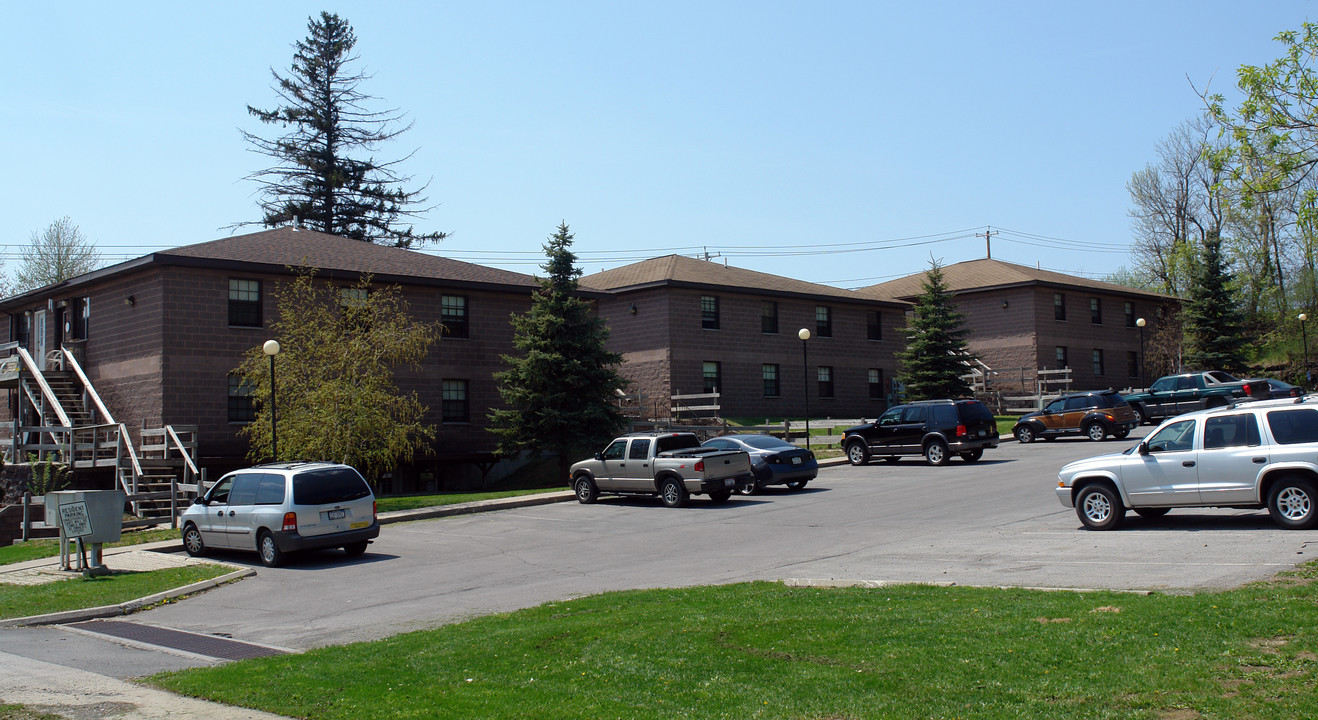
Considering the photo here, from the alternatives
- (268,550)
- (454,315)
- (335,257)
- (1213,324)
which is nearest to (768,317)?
(454,315)

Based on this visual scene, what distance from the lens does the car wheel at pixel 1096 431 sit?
112 feet

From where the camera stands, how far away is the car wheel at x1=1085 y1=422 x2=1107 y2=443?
34250 millimetres

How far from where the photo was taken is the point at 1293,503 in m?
13.9

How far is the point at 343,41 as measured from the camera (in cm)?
6284

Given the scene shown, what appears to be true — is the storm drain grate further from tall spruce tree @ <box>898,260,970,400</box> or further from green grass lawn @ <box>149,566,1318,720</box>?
tall spruce tree @ <box>898,260,970,400</box>

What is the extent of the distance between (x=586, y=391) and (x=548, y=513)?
9099mm

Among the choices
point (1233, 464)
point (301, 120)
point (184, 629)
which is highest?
point (301, 120)

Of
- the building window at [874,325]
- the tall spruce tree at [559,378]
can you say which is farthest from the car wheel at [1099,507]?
the building window at [874,325]

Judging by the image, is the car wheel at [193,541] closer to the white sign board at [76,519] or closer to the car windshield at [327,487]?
the white sign board at [76,519]

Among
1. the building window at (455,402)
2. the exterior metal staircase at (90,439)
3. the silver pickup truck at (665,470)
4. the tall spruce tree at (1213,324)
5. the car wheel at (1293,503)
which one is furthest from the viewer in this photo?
the tall spruce tree at (1213,324)

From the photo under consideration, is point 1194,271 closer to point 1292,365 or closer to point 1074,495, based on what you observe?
point 1292,365

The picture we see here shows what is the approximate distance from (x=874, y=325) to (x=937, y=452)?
67.7 feet

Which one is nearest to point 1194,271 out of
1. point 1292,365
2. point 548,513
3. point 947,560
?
point 1292,365

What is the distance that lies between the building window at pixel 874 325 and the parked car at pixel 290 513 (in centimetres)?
3451
